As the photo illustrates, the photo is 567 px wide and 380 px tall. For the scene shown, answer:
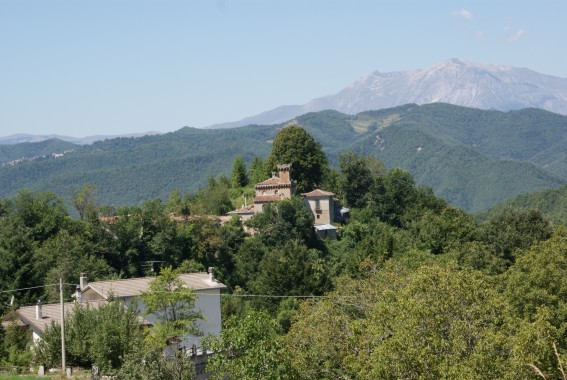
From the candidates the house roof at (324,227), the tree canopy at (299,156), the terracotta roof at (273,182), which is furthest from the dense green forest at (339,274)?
the terracotta roof at (273,182)

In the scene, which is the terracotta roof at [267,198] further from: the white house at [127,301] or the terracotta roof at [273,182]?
the white house at [127,301]

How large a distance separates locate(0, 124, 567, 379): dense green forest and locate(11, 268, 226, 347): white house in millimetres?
2730

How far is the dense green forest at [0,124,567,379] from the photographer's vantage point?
2569cm

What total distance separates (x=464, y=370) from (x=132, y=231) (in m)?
51.7

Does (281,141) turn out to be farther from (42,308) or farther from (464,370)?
(464,370)

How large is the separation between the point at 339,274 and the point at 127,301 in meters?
25.0

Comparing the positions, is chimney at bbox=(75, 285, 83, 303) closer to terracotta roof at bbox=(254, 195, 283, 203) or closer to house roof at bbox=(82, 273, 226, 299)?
house roof at bbox=(82, 273, 226, 299)

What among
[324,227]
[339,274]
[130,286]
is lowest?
[339,274]

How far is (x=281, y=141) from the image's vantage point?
84062 millimetres

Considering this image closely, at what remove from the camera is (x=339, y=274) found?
219 ft

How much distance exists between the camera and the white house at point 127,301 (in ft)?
141

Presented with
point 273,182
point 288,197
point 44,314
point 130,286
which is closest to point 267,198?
point 288,197

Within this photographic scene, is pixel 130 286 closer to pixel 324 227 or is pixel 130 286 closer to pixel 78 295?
pixel 78 295

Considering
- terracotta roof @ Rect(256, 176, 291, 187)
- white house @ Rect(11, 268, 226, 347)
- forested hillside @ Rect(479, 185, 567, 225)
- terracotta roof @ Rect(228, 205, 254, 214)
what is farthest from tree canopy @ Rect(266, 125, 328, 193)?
forested hillside @ Rect(479, 185, 567, 225)
